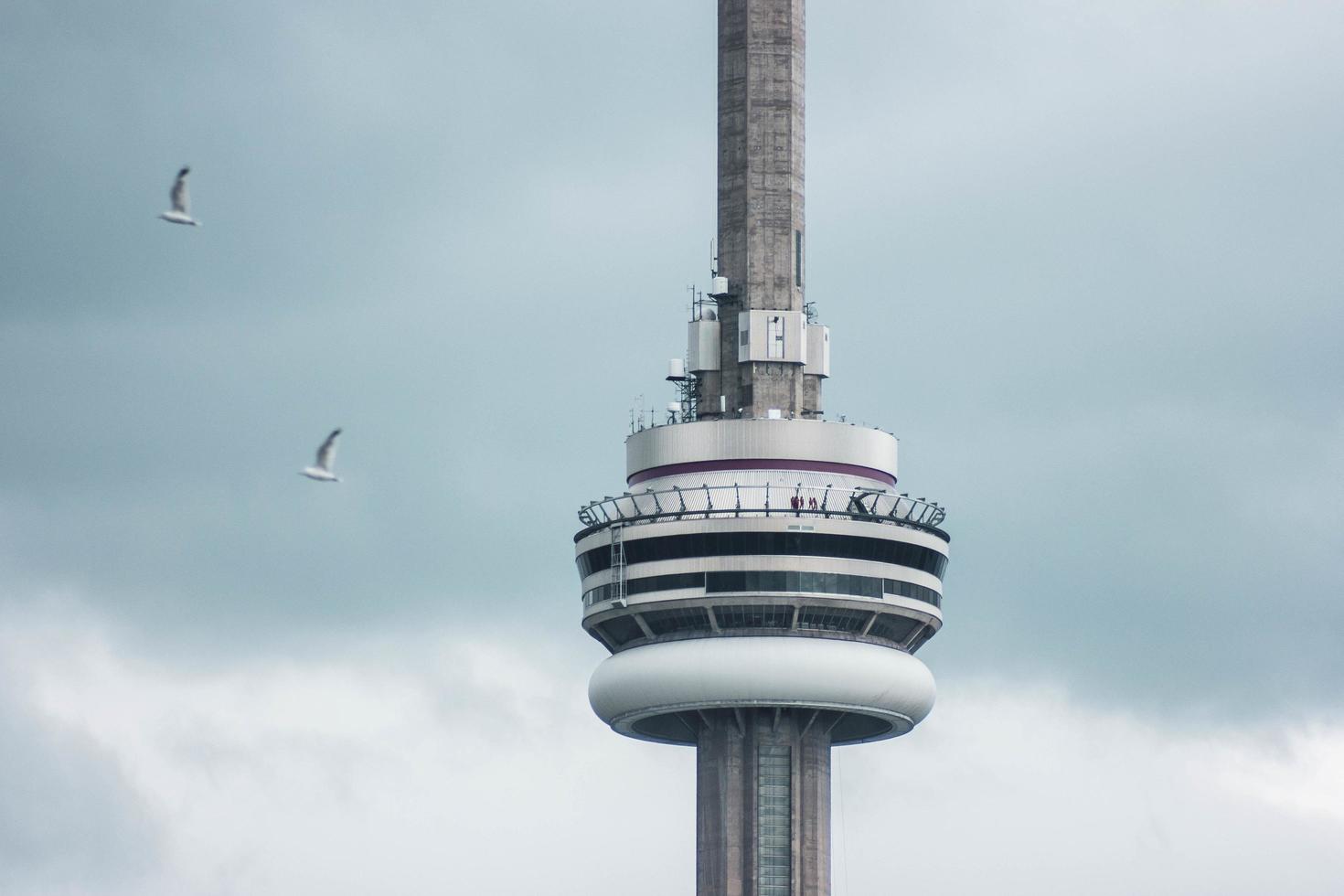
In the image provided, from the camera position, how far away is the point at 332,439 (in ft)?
452

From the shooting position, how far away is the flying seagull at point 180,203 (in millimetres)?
133625

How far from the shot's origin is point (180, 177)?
135 m

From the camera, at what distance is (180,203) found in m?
136

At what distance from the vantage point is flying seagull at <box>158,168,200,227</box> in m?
134

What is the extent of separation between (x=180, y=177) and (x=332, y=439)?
1166 centimetres
